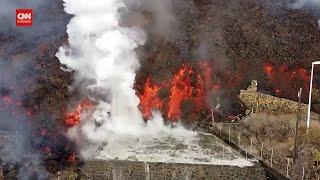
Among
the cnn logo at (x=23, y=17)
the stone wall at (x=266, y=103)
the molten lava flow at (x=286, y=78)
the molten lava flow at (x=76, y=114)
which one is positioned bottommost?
the molten lava flow at (x=76, y=114)

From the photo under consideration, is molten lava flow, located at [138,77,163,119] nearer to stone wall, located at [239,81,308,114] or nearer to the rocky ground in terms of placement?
the rocky ground

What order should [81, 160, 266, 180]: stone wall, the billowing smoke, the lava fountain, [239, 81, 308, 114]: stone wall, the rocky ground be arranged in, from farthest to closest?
the rocky ground → [239, 81, 308, 114]: stone wall → the billowing smoke → the lava fountain → [81, 160, 266, 180]: stone wall

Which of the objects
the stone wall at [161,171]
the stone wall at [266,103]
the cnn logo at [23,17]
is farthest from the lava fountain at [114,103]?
the cnn logo at [23,17]

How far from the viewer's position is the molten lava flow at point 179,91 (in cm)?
2219

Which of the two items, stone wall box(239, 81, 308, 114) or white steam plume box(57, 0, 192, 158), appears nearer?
white steam plume box(57, 0, 192, 158)

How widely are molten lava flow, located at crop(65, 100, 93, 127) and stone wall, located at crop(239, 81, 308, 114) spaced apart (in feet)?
26.2

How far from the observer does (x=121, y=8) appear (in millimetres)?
24562

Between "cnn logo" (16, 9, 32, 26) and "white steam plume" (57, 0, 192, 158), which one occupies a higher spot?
"cnn logo" (16, 9, 32, 26)

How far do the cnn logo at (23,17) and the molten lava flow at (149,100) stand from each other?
1442cm

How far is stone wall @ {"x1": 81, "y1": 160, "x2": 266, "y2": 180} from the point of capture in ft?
52.6

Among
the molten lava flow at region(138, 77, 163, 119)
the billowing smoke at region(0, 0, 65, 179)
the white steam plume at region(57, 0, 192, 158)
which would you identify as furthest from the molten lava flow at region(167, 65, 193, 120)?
the billowing smoke at region(0, 0, 65, 179)

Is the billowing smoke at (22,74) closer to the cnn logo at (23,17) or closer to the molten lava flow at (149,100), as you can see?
the cnn logo at (23,17)

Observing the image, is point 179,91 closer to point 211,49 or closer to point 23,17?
point 211,49

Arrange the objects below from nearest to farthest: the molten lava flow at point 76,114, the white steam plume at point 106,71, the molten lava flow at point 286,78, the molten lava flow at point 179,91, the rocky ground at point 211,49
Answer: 1. the white steam plume at point 106,71
2. the molten lava flow at point 76,114
3. the molten lava flow at point 179,91
4. the molten lava flow at point 286,78
5. the rocky ground at point 211,49
